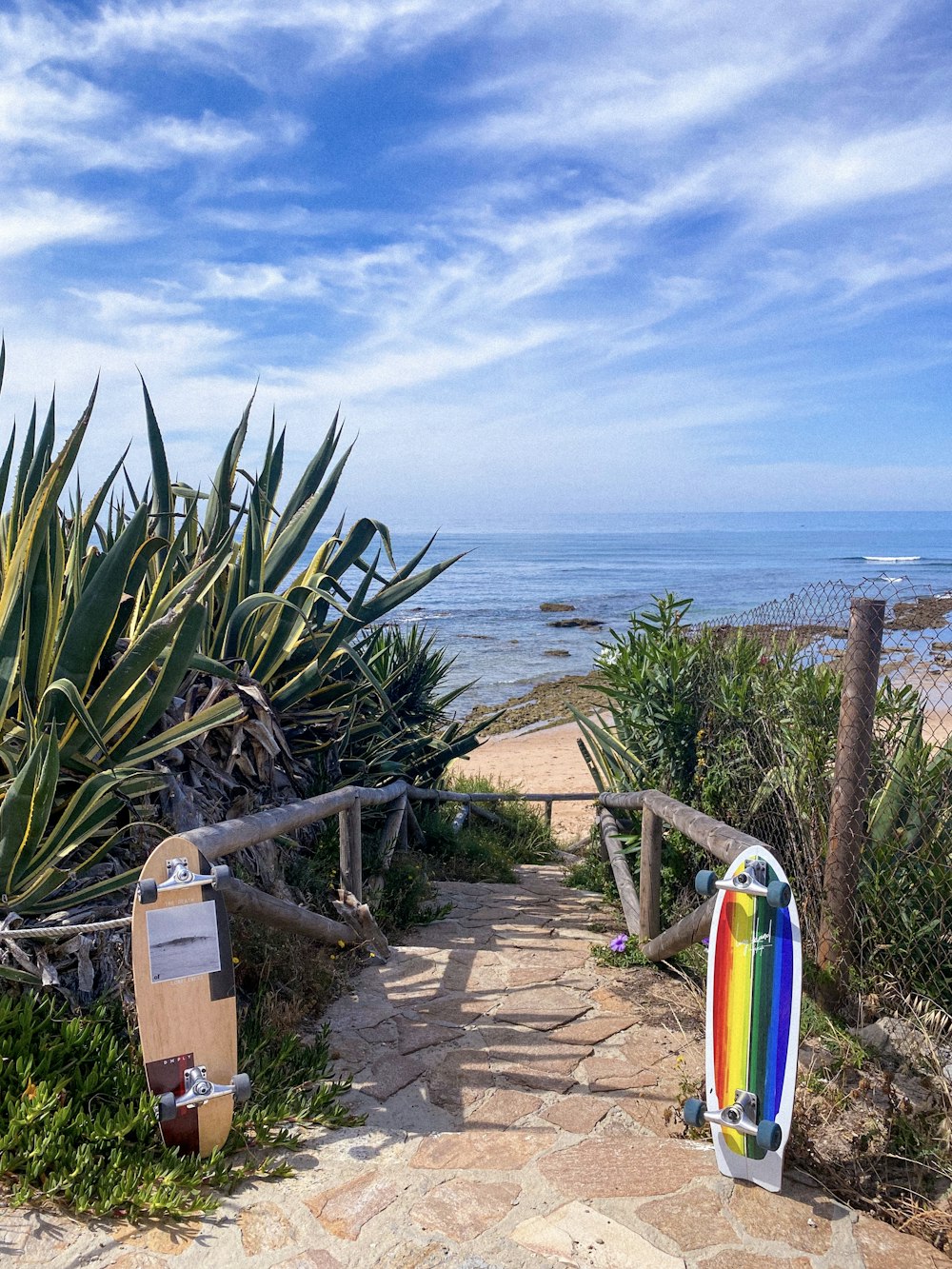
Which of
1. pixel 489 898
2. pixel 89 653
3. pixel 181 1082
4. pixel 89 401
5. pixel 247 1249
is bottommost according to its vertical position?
pixel 489 898

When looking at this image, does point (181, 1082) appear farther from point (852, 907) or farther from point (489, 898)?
point (489, 898)

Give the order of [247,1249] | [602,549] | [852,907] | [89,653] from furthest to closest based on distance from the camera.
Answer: [602,549], [89,653], [852,907], [247,1249]

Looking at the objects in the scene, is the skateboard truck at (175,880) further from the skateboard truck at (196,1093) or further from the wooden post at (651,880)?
the wooden post at (651,880)

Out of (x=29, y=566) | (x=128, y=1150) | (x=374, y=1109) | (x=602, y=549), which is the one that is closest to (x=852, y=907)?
(x=374, y=1109)

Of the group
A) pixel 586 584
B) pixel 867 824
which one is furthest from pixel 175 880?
pixel 586 584

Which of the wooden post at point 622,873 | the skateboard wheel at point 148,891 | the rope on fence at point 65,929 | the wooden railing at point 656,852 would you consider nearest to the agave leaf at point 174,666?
the rope on fence at point 65,929

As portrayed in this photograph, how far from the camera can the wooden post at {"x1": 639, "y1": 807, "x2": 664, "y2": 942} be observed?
4434mm

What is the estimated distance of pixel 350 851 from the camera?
466 cm

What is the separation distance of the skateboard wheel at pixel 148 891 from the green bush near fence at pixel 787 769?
7.88 ft

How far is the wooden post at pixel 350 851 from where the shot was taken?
4.64 m

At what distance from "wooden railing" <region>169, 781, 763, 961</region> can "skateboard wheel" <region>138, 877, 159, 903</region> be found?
1.04 feet

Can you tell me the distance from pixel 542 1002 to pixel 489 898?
199 cm

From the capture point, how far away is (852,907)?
328 centimetres

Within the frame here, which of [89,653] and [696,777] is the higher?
[89,653]
